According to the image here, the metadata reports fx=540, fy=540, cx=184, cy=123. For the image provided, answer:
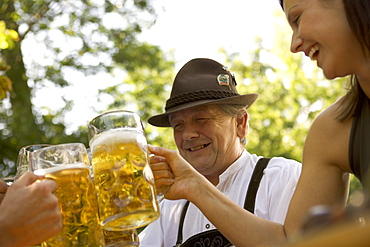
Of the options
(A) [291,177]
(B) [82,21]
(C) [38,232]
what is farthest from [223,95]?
(B) [82,21]

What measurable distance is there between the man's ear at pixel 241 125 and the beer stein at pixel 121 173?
1711 mm

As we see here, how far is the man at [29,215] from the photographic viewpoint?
1.37 meters

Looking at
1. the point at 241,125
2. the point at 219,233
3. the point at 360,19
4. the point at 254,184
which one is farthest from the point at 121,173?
the point at 241,125

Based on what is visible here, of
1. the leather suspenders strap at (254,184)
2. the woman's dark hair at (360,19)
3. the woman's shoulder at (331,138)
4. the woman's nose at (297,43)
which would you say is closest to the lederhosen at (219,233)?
the leather suspenders strap at (254,184)

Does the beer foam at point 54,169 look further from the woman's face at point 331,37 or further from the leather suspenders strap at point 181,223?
the leather suspenders strap at point 181,223

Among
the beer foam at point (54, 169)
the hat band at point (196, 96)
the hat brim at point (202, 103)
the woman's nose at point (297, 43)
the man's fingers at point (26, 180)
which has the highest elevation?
the hat band at point (196, 96)

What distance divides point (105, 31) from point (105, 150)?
11387 millimetres

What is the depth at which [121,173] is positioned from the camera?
158cm

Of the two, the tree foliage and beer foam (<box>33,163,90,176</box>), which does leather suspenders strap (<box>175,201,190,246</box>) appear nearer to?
beer foam (<box>33,163,90,176</box>)

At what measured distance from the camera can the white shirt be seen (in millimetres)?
2668

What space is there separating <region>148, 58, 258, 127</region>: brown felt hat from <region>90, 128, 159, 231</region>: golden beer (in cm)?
142

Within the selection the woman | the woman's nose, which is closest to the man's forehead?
the woman

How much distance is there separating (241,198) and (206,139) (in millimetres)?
464

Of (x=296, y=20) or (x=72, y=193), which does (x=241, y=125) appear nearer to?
(x=296, y=20)
